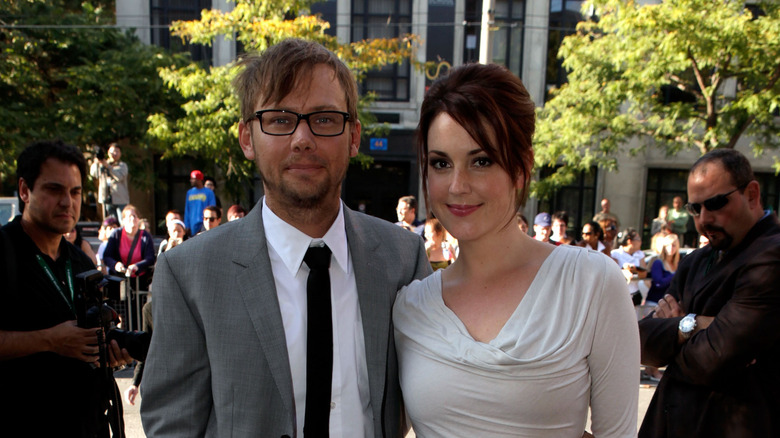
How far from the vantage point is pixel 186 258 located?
5.80 feet

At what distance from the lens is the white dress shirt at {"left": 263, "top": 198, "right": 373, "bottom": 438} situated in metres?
1.80

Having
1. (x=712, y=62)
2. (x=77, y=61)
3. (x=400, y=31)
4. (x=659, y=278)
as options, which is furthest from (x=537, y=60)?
(x=77, y=61)

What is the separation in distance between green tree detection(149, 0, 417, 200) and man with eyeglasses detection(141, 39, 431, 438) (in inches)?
320

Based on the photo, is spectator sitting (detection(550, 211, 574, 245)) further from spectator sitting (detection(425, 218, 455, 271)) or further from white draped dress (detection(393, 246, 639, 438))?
white draped dress (detection(393, 246, 639, 438))

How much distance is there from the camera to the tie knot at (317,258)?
186 centimetres

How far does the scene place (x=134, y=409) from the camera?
16.0 ft

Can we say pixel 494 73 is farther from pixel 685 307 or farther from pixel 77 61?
pixel 77 61

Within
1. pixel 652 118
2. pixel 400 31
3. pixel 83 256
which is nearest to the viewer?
pixel 83 256

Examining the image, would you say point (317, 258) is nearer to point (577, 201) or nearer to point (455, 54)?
point (455, 54)

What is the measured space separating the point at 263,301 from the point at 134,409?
3927mm

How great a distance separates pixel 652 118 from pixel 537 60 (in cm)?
559

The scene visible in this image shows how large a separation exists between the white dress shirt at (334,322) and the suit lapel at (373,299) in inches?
1.7

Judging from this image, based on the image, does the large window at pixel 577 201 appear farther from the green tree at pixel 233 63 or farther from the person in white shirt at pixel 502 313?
the person in white shirt at pixel 502 313

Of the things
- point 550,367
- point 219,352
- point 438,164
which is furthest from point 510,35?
point 219,352
